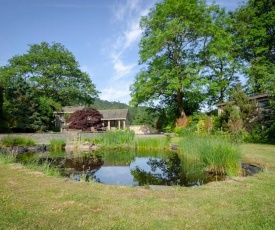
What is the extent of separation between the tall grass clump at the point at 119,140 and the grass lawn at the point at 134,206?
1057 cm

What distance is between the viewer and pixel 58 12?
1328 cm

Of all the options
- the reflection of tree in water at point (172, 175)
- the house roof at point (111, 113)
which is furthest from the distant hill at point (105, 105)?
the reflection of tree in water at point (172, 175)

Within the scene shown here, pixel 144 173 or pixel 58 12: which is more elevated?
pixel 58 12

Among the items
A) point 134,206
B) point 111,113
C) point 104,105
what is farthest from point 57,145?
point 104,105

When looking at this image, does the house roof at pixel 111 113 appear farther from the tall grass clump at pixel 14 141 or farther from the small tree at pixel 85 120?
the tall grass clump at pixel 14 141

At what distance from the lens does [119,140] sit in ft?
52.5

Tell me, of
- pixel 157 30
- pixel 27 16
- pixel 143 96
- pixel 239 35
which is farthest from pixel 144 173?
pixel 239 35

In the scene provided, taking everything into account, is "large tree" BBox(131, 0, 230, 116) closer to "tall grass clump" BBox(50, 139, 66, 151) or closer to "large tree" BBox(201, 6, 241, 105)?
"large tree" BBox(201, 6, 241, 105)

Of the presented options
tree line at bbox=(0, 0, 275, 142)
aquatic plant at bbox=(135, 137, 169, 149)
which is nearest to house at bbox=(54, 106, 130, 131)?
tree line at bbox=(0, 0, 275, 142)

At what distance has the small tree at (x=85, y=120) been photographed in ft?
68.4

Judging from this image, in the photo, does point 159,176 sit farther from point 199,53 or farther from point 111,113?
point 111,113

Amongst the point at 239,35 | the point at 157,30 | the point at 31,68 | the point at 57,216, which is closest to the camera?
the point at 57,216

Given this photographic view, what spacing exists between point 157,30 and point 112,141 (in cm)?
1375

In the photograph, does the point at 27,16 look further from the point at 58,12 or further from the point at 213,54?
the point at 213,54
